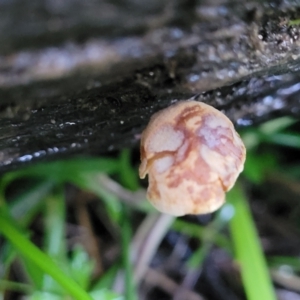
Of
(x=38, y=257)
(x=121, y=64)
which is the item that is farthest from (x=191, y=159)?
(x=38, y=257)

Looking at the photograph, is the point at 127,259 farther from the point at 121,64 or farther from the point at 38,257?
the point at 121,64

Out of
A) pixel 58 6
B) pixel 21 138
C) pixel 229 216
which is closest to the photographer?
pixel 58 6

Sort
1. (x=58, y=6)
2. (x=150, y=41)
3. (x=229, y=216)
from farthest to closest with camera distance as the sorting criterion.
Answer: (x=229, y=216)
(x=150, y=41)
(x=58, y=6)

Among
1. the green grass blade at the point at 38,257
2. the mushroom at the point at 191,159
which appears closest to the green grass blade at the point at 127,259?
the green grass blade at the point at 38,257

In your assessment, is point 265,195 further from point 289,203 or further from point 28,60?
point 28,60

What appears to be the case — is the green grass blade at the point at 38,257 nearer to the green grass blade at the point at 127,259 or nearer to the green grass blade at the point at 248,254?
the green grass blade at the point at 127,259

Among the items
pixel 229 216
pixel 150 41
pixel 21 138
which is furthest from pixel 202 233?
pixel 150 41
